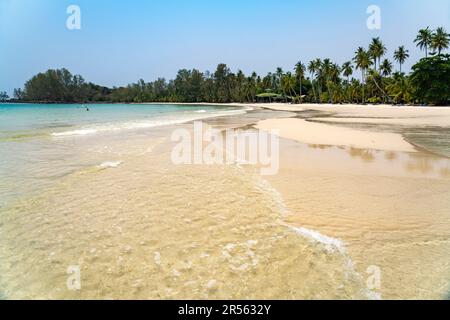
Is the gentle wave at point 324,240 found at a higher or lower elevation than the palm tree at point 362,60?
lower

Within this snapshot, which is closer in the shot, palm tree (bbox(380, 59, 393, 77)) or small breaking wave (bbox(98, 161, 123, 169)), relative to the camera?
small breaking wave (bbox(98, 161, 123, 169))

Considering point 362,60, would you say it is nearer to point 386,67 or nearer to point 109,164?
point 386,67

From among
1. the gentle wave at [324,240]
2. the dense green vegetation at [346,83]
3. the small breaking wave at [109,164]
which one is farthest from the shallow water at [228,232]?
the dense green vegetation at [346,83]

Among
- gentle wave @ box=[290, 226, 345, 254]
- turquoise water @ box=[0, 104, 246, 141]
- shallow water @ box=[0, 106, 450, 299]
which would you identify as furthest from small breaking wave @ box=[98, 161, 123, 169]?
turquoise water @ box=[0, 104, 246, 141]

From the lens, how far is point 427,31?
6256 cm

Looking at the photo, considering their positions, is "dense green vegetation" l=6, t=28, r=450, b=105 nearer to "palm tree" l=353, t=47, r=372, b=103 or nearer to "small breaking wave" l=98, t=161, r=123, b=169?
"palm tree" l=353, t=47, r=372, b=103

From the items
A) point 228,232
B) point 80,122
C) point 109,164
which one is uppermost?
point 80,122

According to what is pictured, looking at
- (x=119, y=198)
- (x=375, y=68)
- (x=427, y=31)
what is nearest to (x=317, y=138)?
(x=119, y=198)

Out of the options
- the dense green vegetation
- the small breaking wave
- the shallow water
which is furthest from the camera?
the dense green vegetation

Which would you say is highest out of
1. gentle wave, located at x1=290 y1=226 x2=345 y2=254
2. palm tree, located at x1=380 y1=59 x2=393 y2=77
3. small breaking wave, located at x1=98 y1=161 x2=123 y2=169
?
palm tree, located at x1=380 y1=59 x2=393 y2=77

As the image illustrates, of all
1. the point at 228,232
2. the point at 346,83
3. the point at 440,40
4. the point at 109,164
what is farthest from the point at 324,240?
the point at 346,83

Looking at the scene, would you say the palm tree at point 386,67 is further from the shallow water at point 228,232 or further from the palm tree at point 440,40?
the shallow water at point 228,232

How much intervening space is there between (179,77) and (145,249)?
190639mm
